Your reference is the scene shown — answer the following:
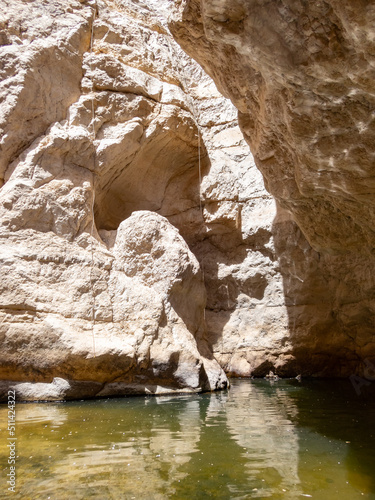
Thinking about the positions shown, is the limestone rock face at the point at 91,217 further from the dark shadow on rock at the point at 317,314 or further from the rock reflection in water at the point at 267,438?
the dark shadow on rock at the point at 317,314

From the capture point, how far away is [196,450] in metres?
3.81

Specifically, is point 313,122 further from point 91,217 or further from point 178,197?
point 178,197

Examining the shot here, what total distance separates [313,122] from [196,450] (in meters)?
3.27

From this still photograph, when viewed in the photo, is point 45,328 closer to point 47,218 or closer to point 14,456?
point 47,218

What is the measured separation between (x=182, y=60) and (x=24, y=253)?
25.8 ft

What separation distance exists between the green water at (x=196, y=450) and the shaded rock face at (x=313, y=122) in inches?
105

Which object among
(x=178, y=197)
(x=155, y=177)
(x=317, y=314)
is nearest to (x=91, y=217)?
(x=155, y=177)

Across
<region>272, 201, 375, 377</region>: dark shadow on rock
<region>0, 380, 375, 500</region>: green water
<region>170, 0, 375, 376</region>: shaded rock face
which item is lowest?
<region>0, 380, 375, 500</region>: green water

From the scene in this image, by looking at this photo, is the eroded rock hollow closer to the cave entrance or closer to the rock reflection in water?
the cave entrance

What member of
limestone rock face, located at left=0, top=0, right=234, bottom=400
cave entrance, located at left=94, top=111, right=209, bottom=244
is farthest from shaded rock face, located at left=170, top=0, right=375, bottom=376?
cave entrance, located at left=94, top=111, right=209, bottom=244

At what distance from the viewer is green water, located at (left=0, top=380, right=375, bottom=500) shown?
2.95 meters

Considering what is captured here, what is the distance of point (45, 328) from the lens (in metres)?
6.85

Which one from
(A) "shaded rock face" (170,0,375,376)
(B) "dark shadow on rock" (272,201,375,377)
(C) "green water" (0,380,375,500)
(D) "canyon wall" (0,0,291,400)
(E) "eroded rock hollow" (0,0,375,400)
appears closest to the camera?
(C) "green water" (0,380,375,500)

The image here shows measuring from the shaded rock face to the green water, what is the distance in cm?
266
